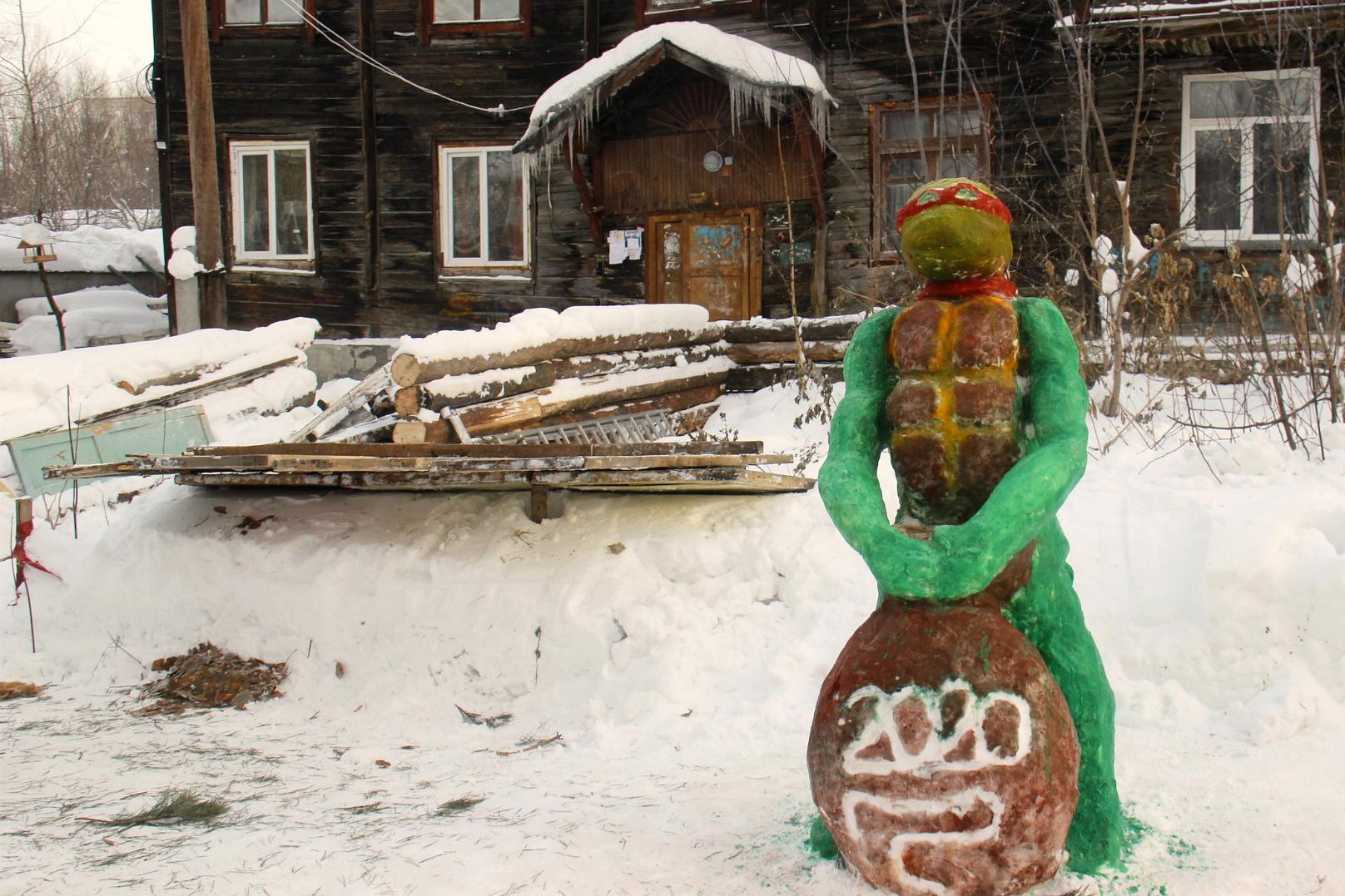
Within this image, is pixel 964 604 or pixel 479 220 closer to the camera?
pixel 964 604

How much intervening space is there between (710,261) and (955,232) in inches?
426

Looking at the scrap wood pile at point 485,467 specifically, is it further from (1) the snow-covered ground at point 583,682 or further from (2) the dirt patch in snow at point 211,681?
(2) the dirt patch in snow at point 211,681

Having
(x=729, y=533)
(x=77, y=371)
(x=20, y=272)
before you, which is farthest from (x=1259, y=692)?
(x=20, y=272)

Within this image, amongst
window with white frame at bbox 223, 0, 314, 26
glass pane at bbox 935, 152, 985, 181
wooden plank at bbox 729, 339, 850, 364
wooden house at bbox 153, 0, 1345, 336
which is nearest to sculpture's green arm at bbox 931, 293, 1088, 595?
wooden house at bbox 153, 0, 1345, 336

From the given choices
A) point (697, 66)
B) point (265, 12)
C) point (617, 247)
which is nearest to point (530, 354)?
point (697, 66)

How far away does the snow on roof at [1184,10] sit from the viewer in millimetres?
10102

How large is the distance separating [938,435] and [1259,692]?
8.08 feet

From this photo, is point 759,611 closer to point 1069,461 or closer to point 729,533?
point 729,533

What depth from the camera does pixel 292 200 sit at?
51.0 ft

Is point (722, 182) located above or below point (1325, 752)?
above

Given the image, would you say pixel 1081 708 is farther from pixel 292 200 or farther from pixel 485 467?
pixel 292 200

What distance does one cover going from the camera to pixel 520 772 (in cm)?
446

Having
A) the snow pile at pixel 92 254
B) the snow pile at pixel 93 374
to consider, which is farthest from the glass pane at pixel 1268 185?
the snow pile at pixel 92 254

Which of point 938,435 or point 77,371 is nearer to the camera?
point 938,435
